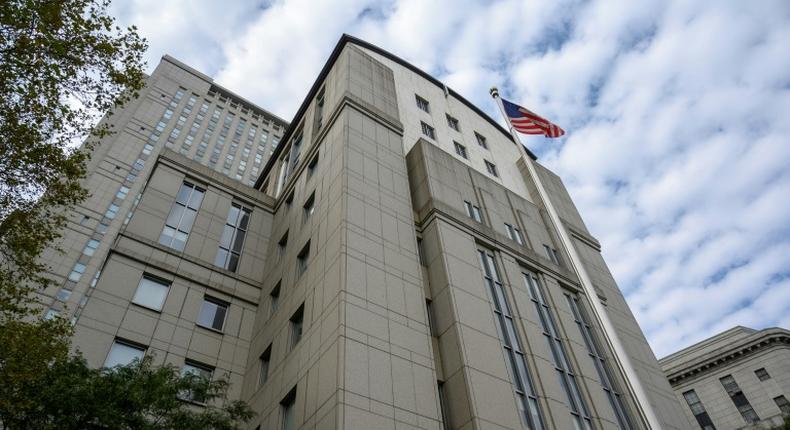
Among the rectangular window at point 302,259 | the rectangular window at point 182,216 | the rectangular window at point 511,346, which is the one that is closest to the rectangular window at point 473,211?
the rectangular window at point 511,346

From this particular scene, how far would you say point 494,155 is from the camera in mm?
43469

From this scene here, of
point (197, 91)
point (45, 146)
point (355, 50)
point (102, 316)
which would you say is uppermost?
point (197, 91)

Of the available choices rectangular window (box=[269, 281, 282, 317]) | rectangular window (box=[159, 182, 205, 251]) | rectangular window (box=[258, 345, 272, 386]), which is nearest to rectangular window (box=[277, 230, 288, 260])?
rectangular window (box=[269, 281, 282, 317])

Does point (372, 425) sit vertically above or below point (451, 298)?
below

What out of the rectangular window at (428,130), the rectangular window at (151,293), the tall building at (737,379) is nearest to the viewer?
the rectangular window at (151,293)

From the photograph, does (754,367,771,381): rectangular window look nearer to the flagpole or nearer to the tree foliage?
the flagpole

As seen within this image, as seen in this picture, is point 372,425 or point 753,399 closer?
point 372,425

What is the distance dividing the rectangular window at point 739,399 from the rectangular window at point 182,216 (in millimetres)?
48785

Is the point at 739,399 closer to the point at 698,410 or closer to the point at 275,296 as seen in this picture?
the point at 698,410

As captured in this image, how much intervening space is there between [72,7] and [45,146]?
13.6ft

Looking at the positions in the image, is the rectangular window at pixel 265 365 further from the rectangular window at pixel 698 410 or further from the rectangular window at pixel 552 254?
the rectangular window at pixel 698 410

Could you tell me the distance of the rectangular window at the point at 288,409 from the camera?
790 inches

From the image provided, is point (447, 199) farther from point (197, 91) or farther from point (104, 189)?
point (197, 91)

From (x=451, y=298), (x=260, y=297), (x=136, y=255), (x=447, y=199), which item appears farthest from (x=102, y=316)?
(x=447, y=199)
